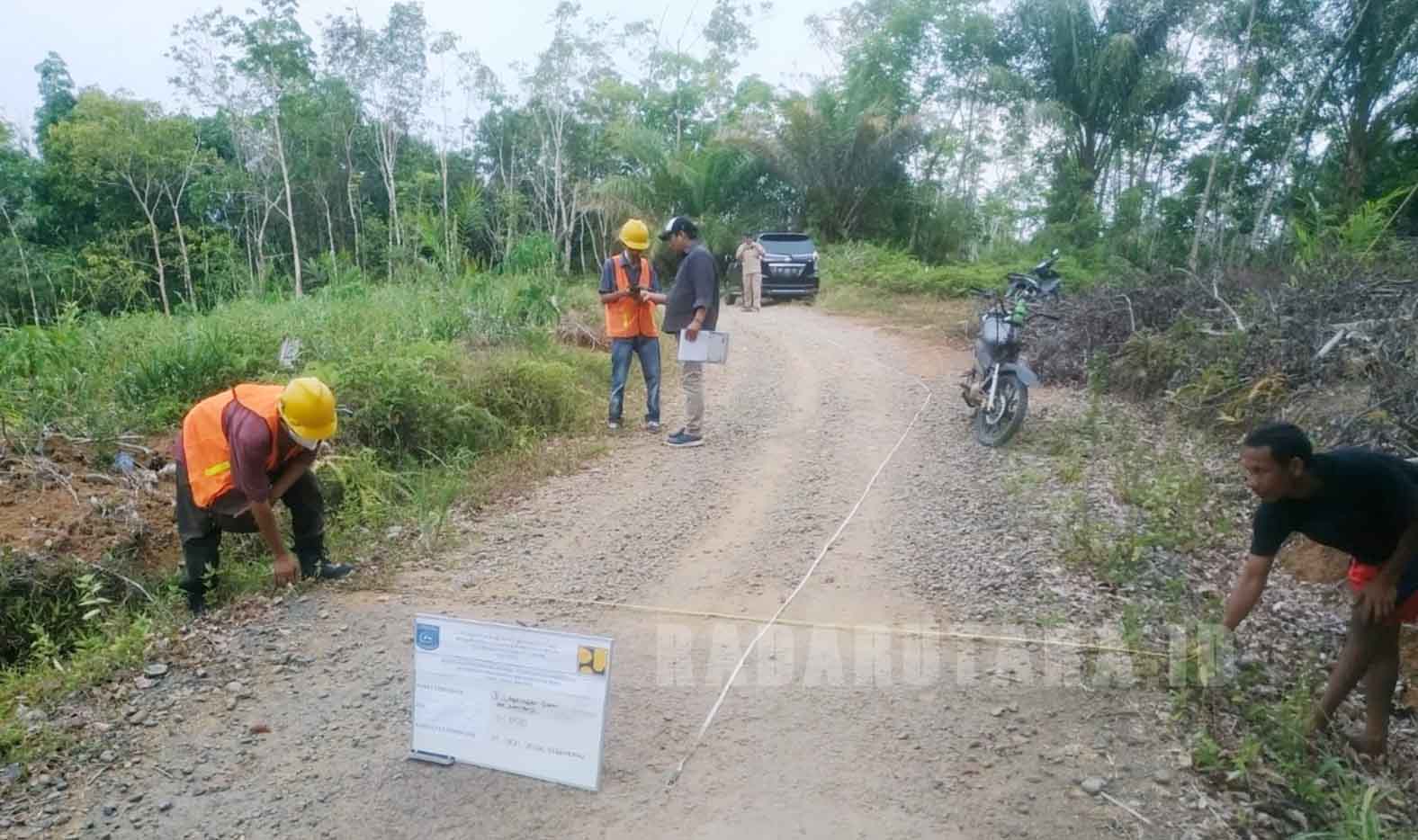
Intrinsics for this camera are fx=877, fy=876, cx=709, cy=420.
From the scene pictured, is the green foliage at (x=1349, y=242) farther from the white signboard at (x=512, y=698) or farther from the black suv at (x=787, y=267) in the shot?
the black suv at (x=787, y=267)

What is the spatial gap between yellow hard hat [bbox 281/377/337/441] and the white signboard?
55.4 inches

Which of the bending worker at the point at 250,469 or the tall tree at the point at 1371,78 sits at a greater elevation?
the tall tree at the point at 1371,78

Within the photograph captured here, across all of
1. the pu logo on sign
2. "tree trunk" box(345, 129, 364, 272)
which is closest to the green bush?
the pu logo on sign

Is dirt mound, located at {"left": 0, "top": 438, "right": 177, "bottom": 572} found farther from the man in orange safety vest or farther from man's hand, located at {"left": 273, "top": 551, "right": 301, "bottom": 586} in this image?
the man in orange safety vest

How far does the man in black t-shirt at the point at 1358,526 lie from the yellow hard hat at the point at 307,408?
144 inches

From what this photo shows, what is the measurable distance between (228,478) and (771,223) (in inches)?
801

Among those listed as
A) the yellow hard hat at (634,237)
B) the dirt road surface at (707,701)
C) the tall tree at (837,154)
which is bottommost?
the dirt road surface at (707,701)

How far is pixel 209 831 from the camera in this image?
2.75 metres

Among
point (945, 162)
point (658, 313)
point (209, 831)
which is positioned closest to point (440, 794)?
point (209, 831)

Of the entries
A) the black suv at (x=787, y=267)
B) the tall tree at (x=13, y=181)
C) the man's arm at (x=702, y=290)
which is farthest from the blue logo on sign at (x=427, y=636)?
the tall tree at (x=13, y=181)

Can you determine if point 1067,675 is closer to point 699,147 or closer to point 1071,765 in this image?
point 1071,765

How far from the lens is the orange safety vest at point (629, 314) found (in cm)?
676

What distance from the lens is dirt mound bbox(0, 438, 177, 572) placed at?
16.3ft

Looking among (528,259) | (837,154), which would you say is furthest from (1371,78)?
(528,259)
